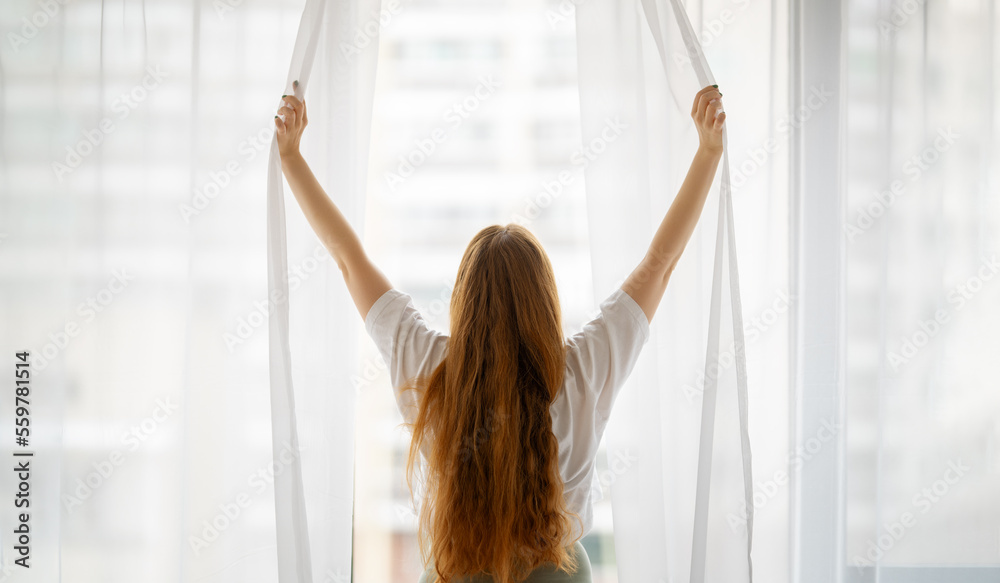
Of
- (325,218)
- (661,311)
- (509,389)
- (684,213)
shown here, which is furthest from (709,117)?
(325,218)

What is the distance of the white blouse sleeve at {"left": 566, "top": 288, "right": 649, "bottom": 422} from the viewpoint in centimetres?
108

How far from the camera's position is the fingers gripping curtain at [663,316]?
1164 millimetres

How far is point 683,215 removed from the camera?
115 centimetres

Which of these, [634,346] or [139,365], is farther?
[139,365]

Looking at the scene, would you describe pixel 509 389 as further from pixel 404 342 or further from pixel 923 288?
pixel 923 288

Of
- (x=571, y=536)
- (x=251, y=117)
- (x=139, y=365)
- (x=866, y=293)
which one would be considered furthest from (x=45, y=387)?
(x=866, y=293)

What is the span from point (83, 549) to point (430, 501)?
0.89 metres

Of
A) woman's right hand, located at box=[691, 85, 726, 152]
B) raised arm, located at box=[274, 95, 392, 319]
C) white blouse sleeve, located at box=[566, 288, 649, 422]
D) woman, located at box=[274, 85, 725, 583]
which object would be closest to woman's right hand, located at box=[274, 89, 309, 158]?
raised arm, located at box=[274, 95, 392, 319]

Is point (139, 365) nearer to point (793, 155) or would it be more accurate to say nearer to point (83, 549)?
point (83, 549)

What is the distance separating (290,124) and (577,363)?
0.74 metres

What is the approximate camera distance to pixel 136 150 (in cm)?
138

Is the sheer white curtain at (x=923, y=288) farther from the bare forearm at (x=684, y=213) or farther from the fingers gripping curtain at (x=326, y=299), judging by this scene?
the fingers gripping curtain at (x=326, y=299)

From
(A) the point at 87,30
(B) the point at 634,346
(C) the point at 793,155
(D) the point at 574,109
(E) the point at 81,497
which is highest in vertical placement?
(A) the point at 87,30

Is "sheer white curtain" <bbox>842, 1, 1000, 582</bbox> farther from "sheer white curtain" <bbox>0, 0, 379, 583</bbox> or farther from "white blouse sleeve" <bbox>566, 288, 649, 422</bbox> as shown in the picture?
"sheer white curtain" <bbox>0, 0, 379, 583</bbox>
